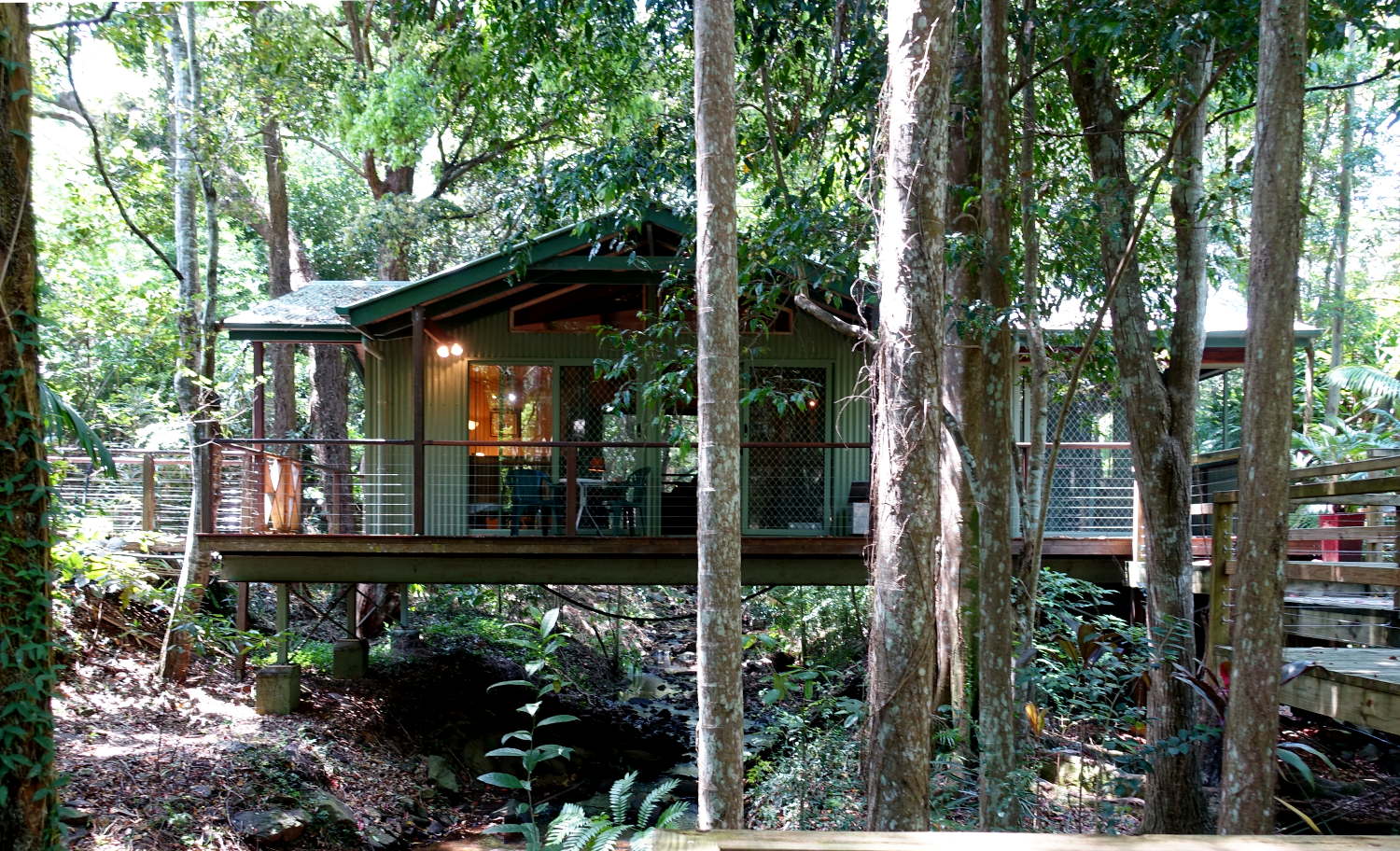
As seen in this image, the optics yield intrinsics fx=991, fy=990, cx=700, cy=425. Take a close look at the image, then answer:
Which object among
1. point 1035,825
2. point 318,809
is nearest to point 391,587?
point 318,809

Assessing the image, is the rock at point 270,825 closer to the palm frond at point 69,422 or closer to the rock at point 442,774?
the rock at point 442,774

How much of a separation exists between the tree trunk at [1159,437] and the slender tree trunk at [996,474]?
798 mm

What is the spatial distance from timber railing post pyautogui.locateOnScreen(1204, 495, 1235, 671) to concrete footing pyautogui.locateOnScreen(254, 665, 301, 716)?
862cm

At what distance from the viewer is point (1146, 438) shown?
745 centimetres

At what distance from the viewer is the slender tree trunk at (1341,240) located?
20.9m

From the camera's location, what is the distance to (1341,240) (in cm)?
2255

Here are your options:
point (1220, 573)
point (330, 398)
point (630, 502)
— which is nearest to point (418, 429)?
point (630, 502)

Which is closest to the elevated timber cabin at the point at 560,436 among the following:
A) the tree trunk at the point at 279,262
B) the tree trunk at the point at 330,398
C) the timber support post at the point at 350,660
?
the timber support post at the point at 350,660

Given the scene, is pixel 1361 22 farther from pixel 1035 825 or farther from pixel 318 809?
pixel 318 809

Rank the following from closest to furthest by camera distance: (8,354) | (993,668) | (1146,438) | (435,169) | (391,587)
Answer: (8,354) → (993,668) → (1146,438) → (391,587) → (435,169)

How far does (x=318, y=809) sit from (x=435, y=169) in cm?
1531

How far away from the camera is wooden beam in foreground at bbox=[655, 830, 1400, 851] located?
194 cm

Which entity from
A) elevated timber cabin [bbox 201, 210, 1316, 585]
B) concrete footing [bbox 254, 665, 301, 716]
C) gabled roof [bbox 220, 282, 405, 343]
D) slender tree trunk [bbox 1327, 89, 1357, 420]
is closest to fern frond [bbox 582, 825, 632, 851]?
elevated timber cabin [bbox 201, 210, 1316, 585]

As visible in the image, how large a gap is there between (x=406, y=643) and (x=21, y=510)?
10442 millimetres
